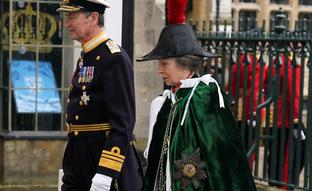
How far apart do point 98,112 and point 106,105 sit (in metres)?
0.10

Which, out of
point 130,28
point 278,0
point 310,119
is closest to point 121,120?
point 130,28

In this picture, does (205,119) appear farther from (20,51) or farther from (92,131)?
(20,51)

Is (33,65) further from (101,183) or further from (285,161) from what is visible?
(101,183)

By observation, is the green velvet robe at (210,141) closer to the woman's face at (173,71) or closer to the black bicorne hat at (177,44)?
the woman's face at (173,71)

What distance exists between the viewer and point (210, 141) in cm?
494

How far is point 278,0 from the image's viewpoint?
16.6 meters

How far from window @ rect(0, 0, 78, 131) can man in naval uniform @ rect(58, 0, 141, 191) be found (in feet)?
12.8

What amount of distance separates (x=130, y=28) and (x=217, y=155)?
1508mm

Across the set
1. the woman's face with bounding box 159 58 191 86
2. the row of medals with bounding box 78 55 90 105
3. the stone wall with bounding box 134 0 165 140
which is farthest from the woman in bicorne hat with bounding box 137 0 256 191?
the stone wall with bounding box 134 0 165 140

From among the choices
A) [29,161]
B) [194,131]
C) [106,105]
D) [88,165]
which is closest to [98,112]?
[106,105]

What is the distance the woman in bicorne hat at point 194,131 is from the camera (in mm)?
4945

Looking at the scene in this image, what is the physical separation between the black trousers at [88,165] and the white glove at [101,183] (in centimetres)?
16

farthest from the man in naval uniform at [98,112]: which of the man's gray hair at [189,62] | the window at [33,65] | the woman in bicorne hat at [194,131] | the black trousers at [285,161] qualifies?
the window at [33,65]

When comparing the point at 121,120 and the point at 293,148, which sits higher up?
the point at 121,120
